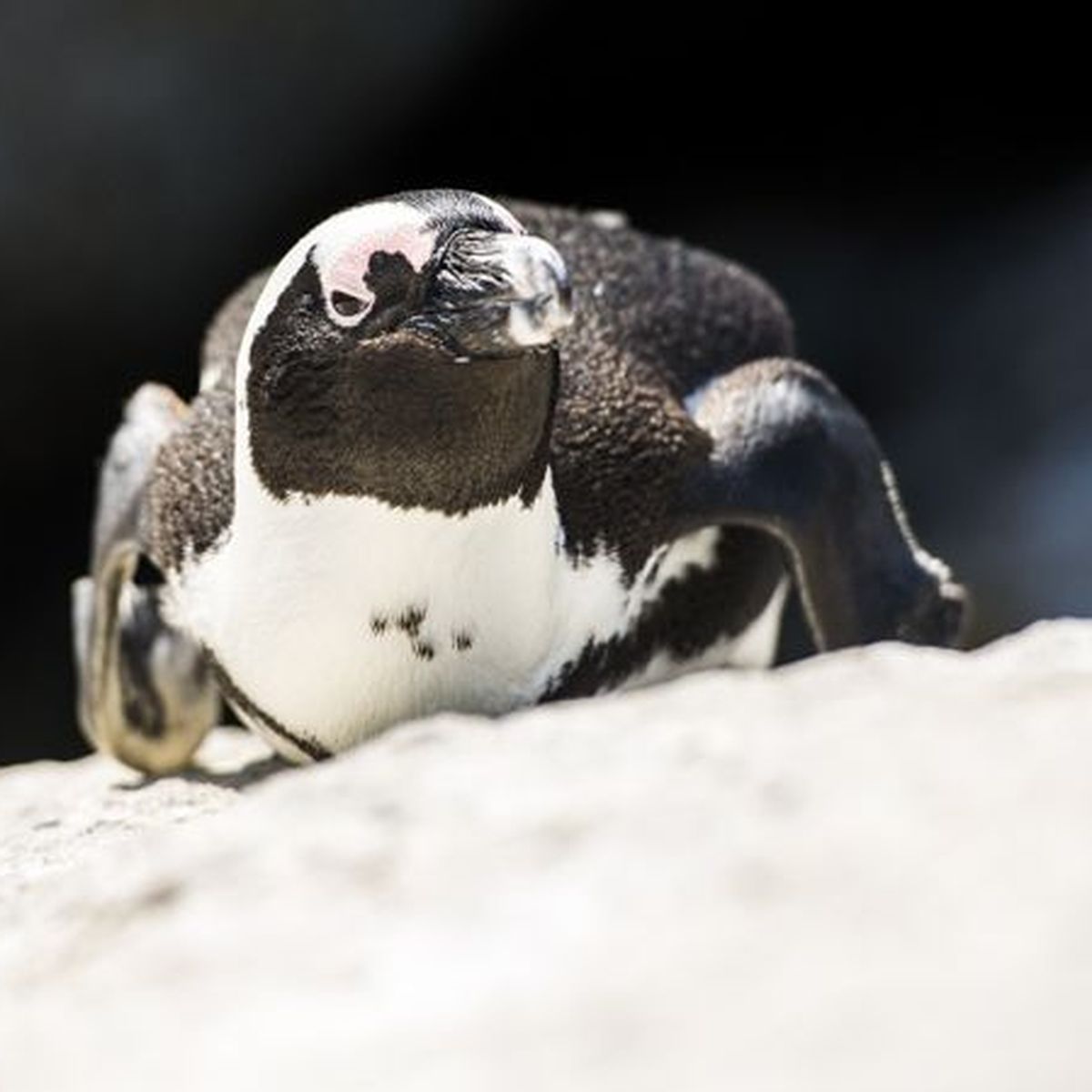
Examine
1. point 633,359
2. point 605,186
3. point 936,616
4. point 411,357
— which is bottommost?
Answer: point 605,186

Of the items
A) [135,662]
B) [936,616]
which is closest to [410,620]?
[936,616]

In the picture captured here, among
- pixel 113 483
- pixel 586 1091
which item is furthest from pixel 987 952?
pixel 113 483

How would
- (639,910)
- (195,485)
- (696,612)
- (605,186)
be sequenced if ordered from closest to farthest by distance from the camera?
(639,910) < (195,485) < (696,612) < (605,186)

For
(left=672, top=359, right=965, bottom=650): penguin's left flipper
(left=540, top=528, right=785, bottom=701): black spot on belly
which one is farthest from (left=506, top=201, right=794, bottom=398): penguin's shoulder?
(left=540, top=528, right=785, bottom=701): black spot on belly

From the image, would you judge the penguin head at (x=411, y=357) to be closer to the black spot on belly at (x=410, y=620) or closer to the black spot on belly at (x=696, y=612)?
the black spot on belly at (x=410, y=620)

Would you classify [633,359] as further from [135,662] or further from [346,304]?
[135,662]

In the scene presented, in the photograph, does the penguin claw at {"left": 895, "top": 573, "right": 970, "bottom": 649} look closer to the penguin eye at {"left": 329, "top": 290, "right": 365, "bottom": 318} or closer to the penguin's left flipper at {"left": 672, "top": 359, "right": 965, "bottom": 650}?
the penguin's left flipper at {"left": 672, "top": 359, "right": 965, "bottom": 650}

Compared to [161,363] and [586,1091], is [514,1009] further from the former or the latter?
[161,363]
